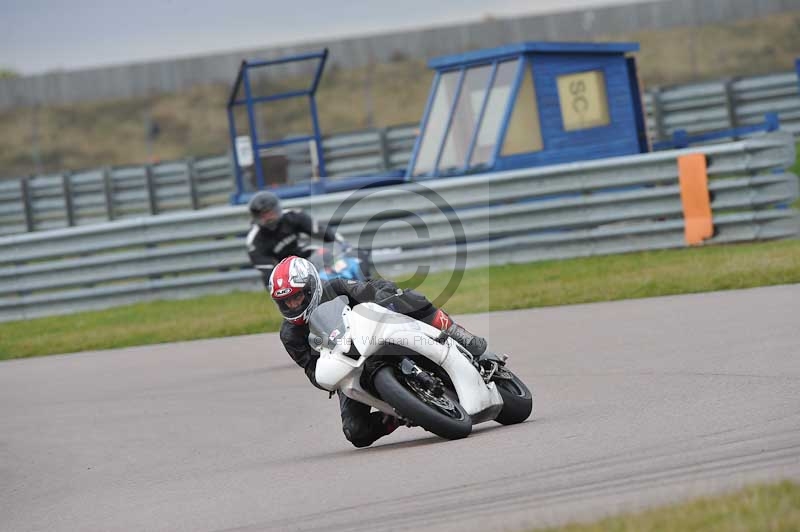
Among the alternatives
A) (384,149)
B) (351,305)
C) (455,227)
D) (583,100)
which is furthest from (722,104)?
(351,305)

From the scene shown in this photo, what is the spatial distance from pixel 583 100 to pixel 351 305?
490 inches

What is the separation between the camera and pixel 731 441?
245 inches

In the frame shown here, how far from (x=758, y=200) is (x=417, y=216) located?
3.92m

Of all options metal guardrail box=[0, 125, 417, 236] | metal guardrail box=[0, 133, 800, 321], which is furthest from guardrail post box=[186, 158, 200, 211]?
metal guardrail box=[0, 133, 800, 321]

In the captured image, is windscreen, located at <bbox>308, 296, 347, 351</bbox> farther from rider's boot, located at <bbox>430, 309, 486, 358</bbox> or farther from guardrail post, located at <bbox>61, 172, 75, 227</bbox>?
guardrail post, located at <bbox>61, 172, 75, 227</bbox>

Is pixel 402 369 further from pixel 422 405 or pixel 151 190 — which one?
pixel 151 190

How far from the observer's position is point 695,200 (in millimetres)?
15820

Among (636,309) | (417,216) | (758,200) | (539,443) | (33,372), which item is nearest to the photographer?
(539,443)

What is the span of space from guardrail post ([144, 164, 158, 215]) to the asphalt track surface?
1903cm

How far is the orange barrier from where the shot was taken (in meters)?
→ 15.8

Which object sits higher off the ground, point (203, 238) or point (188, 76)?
point (188, 76)

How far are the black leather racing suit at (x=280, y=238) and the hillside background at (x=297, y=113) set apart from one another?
39104 millimetres

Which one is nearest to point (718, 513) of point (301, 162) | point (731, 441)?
point (731, 441)

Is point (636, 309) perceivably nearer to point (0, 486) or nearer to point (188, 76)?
point (0, 486)
